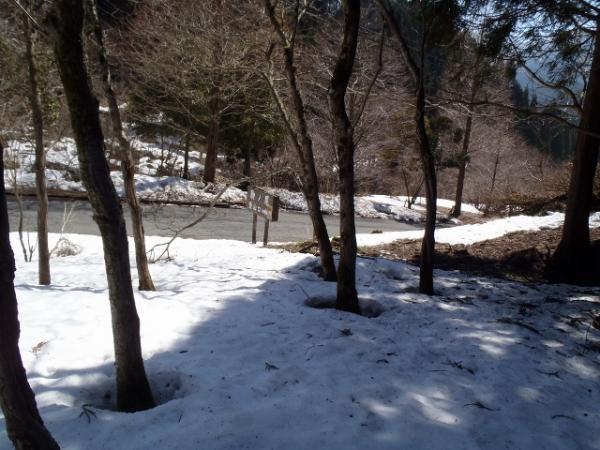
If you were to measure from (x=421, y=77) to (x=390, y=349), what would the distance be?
9.53 ft

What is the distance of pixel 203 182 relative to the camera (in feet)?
64.0

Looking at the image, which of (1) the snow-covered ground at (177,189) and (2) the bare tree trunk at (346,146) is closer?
(2) the bare tree trunk at (346,146)

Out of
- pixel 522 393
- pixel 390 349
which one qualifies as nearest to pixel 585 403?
pixel 522 393

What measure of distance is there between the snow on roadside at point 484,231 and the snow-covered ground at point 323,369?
4701 mm

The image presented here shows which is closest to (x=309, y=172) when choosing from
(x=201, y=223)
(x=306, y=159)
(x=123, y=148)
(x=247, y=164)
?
(x=306, y=159)

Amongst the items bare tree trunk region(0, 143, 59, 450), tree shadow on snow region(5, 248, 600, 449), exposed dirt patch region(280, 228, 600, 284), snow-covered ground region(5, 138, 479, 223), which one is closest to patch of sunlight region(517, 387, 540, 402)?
tree shadow on snow region(5, 248, 600, 449)

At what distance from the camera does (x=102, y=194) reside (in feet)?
6.91

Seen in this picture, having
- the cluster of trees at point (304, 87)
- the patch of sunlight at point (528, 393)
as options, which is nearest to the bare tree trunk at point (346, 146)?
the cluster of trees at point (304, 87)

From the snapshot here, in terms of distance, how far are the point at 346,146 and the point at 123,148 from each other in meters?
2.63

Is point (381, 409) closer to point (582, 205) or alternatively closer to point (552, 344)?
point (552, 344)

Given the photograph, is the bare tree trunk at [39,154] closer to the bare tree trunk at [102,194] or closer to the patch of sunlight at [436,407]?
the bare tree trunk at [102,194]

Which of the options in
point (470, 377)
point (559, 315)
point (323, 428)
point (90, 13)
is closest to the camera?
point (323, 428)

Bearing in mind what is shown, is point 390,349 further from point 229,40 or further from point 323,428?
point 229,40

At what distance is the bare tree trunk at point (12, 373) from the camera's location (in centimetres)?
149
